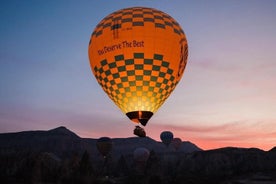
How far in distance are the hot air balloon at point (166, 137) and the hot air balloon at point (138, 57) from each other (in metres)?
45.3

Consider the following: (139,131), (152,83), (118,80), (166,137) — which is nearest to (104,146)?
(166,137)

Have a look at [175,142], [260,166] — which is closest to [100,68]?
[175,142]

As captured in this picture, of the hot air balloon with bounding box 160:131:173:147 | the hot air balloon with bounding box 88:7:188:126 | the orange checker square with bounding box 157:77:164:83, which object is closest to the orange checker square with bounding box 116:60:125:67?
the hot air balloon with bounding box 88:7:188:126

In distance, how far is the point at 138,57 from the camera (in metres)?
19.9

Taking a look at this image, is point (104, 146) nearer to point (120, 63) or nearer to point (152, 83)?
point (152, 83)

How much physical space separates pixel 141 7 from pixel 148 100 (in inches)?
228

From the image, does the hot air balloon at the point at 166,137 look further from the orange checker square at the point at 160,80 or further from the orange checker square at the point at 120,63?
the orange checker square at the point at 120,63

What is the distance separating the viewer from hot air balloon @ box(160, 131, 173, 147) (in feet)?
215

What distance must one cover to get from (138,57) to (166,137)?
4734cm

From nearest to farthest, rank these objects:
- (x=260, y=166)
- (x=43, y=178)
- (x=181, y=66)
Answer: (x=181, y=66) → (x=43, y=178) → (x=260, y=166)

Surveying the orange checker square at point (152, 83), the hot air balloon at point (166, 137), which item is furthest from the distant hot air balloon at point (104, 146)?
the orange checker square at point (152, 83)

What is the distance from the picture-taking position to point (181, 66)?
21828mm

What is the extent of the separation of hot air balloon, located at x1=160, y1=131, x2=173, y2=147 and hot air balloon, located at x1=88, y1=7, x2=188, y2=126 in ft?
148

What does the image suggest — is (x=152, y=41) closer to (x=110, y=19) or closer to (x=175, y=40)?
(x=175, y=40)
